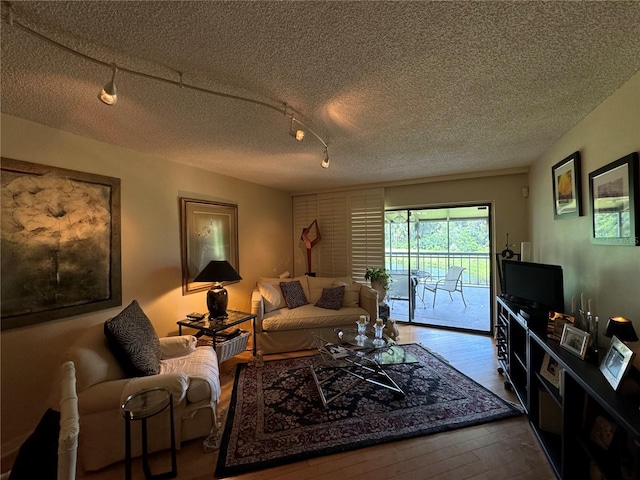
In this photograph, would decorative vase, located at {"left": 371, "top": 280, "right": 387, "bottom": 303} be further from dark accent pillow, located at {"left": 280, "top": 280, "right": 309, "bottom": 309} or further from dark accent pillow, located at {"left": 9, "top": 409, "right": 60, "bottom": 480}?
dark accent pillow, located at {"left": 9, "top": 409, "right": 60, "bottom": 480}

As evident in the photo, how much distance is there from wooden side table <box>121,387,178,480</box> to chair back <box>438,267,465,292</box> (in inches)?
186

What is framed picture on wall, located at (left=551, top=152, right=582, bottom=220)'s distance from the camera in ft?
7.24

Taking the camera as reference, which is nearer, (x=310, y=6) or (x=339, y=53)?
(x=310, y=6)

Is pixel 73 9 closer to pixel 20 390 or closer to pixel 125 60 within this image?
pixel 125 60

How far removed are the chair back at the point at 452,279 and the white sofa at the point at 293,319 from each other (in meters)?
2.07

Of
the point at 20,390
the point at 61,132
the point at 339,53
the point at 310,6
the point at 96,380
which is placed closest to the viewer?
the point at 310,6

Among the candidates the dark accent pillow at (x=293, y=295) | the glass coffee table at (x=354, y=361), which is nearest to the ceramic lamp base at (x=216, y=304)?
the dark accent pillow at (x=293, y=295)

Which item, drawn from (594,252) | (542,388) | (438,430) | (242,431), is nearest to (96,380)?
(242,431)

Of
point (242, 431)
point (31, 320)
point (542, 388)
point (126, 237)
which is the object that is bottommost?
point (242, 431)

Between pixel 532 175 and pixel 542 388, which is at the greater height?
pixel 532 175

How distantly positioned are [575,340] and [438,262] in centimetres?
340

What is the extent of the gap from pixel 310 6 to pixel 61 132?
2.32 meters

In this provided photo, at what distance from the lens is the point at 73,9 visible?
107cm

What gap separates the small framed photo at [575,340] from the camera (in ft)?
A: 5.22
